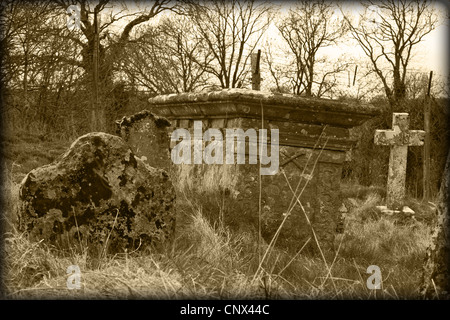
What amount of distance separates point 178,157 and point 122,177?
236 cm

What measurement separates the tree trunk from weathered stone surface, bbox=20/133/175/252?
177 centimetres

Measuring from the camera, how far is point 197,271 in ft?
11.2

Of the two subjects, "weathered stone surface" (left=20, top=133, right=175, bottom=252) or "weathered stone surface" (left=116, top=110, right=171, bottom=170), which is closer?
"weathered stone surface" (left=20, top=133, right=175, bottom=252)

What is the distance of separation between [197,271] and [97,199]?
85cm

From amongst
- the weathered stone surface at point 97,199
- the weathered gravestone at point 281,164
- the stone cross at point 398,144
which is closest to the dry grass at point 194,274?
the weathered stone surface at point 97,199

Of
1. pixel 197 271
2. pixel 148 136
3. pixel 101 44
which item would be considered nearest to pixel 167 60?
pixel 101 44

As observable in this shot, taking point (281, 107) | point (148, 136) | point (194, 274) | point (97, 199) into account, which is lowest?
point (194, 274)

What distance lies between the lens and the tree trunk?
2912mm

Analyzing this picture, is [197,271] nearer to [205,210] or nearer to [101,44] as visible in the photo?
[205,210]

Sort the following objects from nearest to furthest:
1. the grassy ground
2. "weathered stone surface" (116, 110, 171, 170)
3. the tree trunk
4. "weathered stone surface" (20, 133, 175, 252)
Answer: the tree trunk
the grassy ground
"weathered stone surface" (20, 133, 175, 252)
"weathered stone surface" (116, 110, 171, 170)

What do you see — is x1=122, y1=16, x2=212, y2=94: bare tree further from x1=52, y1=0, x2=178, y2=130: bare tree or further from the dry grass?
the dry grass

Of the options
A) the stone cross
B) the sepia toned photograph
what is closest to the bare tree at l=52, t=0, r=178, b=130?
the sepia toned photograph
